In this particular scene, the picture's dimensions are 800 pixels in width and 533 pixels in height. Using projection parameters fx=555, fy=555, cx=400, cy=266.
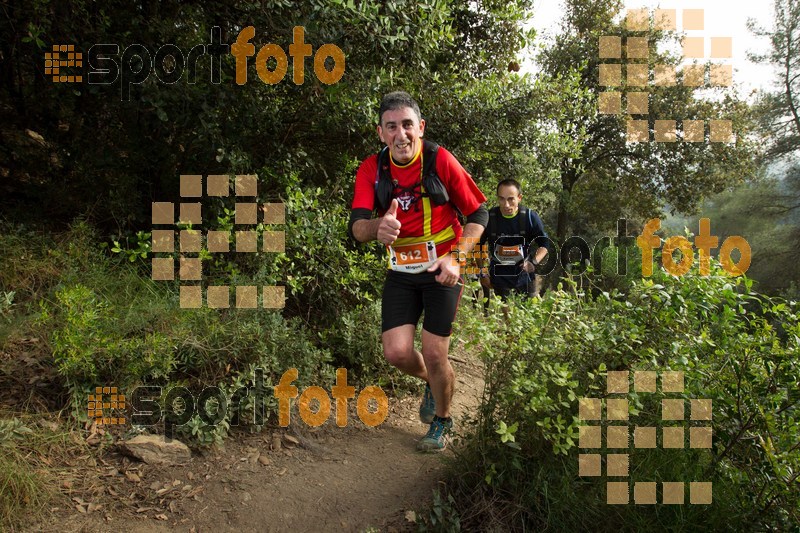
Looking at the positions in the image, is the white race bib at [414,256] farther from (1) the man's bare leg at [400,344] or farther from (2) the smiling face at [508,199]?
(2) the smiling face at [508,199]

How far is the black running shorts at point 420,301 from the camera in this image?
3.92 m

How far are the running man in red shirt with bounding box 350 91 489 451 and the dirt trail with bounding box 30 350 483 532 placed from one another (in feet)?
1.99

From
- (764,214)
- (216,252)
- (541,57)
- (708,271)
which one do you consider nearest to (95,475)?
(216,252)

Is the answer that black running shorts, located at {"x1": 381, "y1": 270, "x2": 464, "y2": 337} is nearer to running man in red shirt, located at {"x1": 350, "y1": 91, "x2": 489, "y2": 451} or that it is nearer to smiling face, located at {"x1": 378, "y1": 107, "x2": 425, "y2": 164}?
running man in red shirt, located at {"x1": 350, "y1": 91, "x2": 489, "y2": 451}

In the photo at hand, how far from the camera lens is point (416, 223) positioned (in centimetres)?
395

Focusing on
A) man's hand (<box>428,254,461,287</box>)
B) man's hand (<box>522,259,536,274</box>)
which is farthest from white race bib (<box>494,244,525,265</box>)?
man's hand (<box>428,254,461,287</box>)

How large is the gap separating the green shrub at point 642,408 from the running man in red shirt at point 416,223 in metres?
0.46

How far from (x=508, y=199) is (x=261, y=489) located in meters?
4.04

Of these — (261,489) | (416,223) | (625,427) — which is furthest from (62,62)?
(625,427)

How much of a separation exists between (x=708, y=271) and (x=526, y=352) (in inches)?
48.3

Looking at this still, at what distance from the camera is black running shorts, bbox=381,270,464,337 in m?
3.92

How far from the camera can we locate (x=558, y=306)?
145 inches

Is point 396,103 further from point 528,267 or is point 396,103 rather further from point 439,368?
point 528,267

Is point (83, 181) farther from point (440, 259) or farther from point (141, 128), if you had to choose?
point (440, 259)
